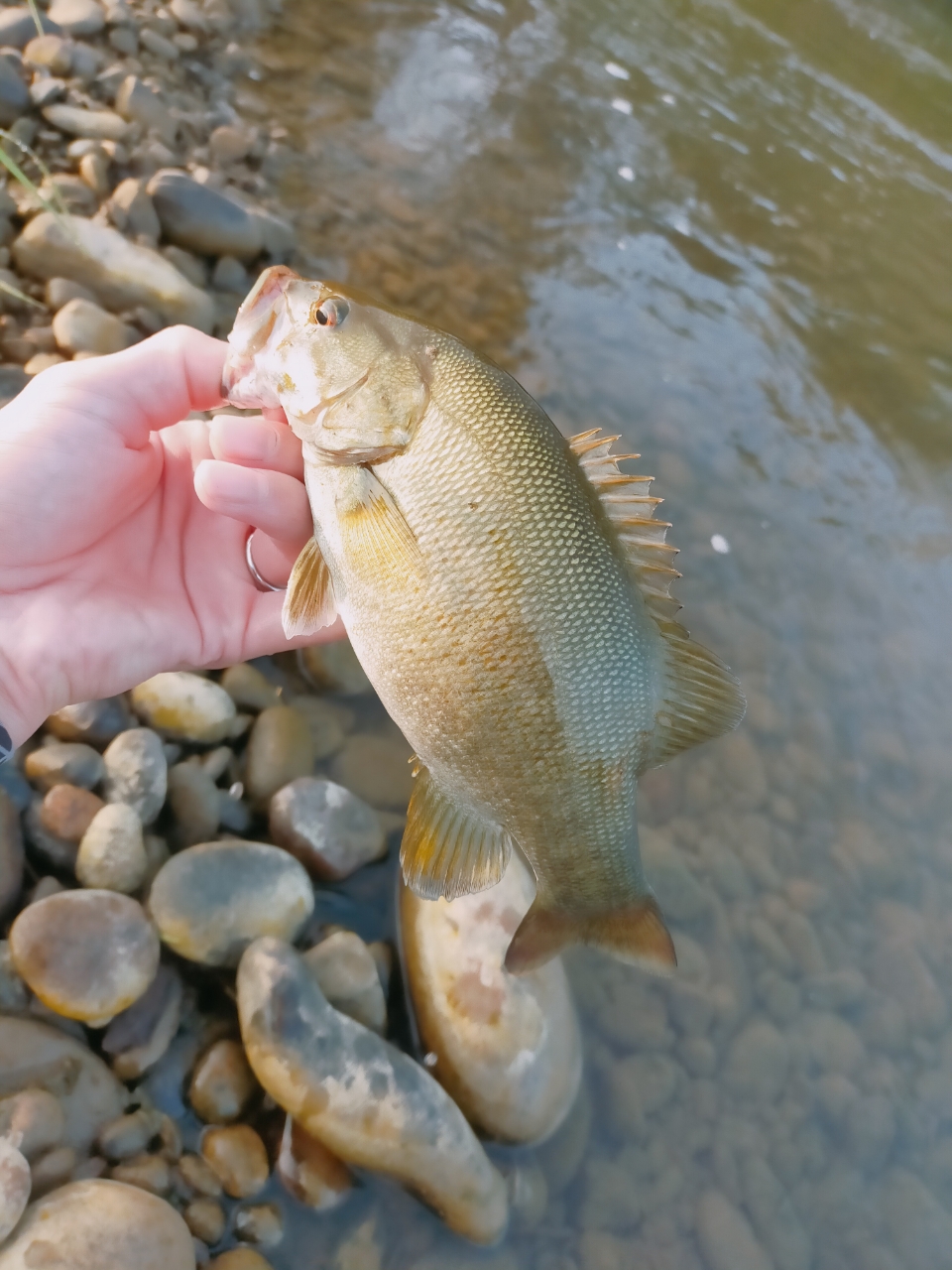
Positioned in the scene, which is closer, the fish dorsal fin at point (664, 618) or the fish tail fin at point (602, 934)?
the fish dorsal fin at point (664, 618)

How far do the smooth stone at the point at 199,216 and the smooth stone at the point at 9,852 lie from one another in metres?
3.64

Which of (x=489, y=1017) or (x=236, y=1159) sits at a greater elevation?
(x=489, y=1017)

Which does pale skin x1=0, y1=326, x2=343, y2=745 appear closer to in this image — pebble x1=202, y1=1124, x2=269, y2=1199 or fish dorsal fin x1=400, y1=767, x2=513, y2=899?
fish dorsal fin x1=400, y1=767, x2=513, y2=899

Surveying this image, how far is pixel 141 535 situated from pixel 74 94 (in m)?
4.39

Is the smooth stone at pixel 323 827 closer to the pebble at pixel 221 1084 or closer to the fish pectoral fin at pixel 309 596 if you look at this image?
the pebble at pixel 221 1084

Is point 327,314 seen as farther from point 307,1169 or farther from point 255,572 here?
point 307,1169

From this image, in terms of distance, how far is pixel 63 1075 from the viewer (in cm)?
241

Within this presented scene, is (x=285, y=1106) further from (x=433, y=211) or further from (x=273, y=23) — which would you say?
(x=273, y=23)

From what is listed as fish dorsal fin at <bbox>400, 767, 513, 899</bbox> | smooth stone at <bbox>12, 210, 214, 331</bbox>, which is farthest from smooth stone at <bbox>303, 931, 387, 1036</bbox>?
smooth stone at <bbox>12, 210, 214, 331</bbox>

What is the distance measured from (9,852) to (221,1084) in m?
0.94

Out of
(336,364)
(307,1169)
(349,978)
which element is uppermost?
(336,364)

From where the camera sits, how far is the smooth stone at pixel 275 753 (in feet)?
10.7

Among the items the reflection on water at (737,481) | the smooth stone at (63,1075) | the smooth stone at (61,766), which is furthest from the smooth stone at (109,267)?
the smooth stone at (63,1075)

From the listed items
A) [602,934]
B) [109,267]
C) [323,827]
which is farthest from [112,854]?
[109,267]
